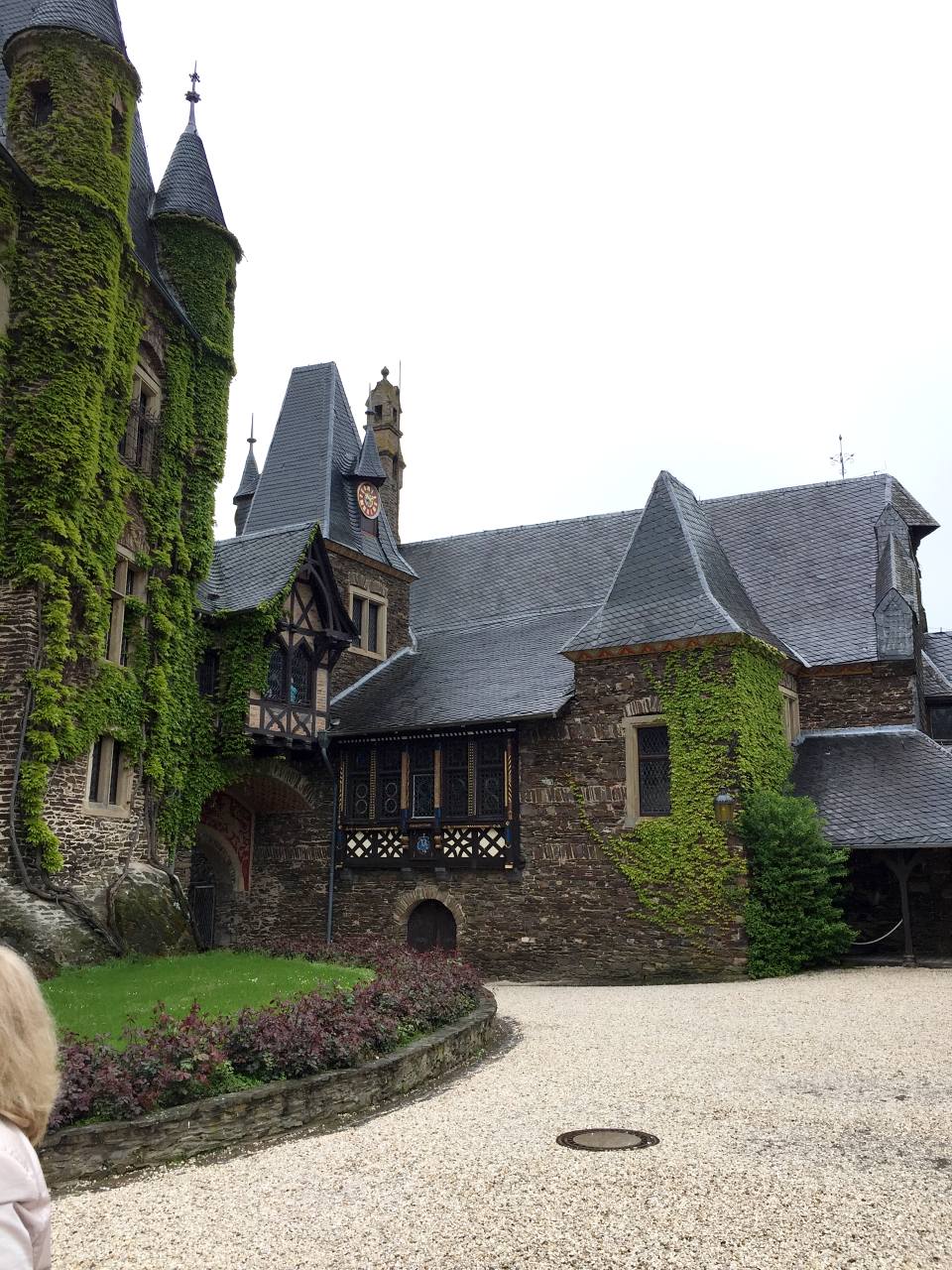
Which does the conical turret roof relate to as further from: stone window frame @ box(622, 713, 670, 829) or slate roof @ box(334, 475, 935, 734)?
stone window frame @ box(622, 713, 670, 829)

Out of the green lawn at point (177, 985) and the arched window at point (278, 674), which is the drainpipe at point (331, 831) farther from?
the green lawn at point (177, 985)

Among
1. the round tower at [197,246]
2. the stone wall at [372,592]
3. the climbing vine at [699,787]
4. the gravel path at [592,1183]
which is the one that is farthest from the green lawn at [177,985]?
the round tower at [197,246]

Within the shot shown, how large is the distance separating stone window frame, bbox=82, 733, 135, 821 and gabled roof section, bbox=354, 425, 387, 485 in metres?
11.2

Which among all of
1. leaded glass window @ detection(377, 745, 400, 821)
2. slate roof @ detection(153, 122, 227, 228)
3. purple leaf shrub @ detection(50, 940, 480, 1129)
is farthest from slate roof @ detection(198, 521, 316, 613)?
purple leaf shrub @ detection(50, 940, 480, 1129)

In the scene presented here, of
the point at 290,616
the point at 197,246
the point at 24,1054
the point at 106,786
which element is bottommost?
the point at 24,1054

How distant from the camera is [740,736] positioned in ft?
60.8

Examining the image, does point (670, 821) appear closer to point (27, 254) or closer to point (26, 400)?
point (26, 400)

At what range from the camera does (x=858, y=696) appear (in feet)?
69.5

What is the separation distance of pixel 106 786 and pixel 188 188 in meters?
11.5

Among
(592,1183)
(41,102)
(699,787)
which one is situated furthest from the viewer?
(699,787)

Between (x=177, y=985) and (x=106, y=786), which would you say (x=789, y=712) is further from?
(x=177, y=985)

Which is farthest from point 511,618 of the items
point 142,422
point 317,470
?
point 142,422

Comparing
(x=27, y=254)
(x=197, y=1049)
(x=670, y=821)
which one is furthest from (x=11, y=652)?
(x=670, y=821)

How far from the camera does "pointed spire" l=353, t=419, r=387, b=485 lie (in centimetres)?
2683
